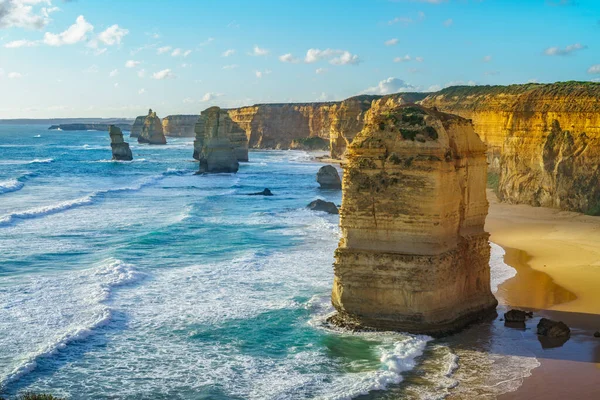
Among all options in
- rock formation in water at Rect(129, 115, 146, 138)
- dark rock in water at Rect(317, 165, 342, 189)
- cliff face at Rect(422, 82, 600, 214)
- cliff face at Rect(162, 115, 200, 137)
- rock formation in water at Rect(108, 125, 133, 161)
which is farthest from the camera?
cliff face at Rect(162, 115, 200, 137)

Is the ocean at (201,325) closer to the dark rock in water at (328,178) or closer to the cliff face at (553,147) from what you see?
the cliff face at (553,147)

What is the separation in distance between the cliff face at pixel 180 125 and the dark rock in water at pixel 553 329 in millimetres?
177958

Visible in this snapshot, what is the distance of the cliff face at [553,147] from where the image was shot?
3612cm

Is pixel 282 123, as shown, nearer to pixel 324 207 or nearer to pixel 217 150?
pixel 217 150

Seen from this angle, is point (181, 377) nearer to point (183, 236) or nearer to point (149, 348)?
point (149, 348)

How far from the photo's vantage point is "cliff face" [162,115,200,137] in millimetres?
191613

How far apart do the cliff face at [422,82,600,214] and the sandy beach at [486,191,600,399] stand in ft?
4.21

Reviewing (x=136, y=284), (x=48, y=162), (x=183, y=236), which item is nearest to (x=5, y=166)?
(x=48, y=162)

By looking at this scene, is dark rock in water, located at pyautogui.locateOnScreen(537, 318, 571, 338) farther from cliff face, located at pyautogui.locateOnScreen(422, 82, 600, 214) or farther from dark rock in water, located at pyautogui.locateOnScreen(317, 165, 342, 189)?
dark rock in water, located at pyautogui.locateOnScreen(317, 165, 342, 189)

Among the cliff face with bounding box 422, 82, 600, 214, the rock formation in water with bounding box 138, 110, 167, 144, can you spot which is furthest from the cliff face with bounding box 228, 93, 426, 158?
the cliff face with bounding box 422, 82, 600, 214

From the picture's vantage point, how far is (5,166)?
8050 centimetres

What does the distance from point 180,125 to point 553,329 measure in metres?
182

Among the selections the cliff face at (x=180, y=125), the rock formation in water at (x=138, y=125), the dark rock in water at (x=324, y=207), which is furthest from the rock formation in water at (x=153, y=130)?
the dark rock in water at (x=324, y=207)

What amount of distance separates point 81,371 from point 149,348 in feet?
6.16
